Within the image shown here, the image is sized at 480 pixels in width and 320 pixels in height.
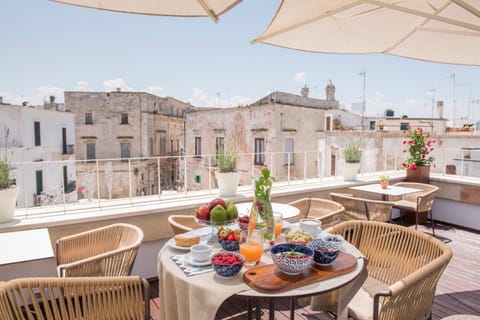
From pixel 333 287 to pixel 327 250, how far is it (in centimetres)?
21

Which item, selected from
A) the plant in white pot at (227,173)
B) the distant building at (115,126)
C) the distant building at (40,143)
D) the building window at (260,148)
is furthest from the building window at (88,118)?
the plant in white pot at (227,173)

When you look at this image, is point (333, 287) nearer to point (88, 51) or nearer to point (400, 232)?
point (400, 232)

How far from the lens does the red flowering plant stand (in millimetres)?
5074

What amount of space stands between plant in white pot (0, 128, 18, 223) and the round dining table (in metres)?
1.82

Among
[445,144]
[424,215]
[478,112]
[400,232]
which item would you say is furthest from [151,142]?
[478,112]

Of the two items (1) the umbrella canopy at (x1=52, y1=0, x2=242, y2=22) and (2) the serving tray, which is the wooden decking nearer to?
(2) the serving tray

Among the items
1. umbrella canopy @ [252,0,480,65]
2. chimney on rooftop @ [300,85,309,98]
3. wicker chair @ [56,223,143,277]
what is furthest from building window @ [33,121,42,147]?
umbrella canopy @ [252,0,480,65]

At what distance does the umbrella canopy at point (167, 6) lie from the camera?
2.05 metres

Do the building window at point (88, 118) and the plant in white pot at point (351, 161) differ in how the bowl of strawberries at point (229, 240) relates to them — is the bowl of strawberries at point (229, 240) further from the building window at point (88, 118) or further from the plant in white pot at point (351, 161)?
the building window at point (88, 118)

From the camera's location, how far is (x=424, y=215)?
511cm

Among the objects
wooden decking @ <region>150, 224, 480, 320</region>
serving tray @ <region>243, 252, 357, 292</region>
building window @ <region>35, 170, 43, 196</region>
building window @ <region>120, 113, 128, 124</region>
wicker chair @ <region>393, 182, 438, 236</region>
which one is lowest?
building window @ <region>35, 170, 43, 196</region>

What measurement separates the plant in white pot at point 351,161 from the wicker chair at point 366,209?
132 cm

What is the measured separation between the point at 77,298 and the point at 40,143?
16.6 m

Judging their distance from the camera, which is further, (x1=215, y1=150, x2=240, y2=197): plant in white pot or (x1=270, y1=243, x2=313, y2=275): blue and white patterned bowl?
(x1=215, y1=150, x2=240, y2=197): plant in white pot
